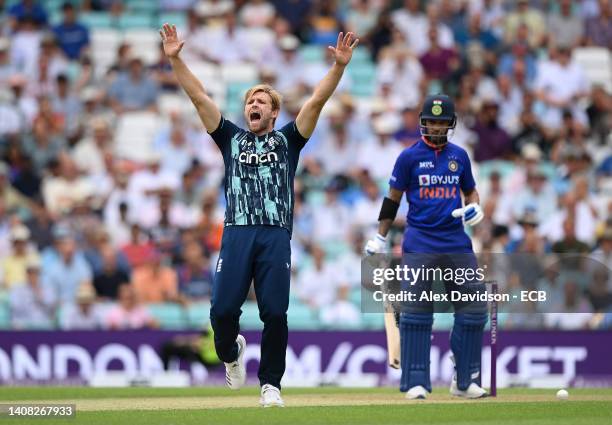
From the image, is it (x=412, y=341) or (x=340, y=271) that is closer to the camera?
(x=412, y=341)

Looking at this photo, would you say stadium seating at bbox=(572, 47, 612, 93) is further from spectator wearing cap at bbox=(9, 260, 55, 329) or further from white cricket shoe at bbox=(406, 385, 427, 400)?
white cricket shoe at bbox=(406, 385, 427, 400)

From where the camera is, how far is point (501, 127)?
20.7 meters

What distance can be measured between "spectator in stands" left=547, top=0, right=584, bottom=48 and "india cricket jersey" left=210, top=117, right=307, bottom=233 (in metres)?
13.1

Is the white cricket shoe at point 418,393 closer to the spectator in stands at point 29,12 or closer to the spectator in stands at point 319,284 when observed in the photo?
the spectator in stands at point 319,284

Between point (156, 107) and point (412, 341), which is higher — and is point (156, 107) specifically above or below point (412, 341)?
above

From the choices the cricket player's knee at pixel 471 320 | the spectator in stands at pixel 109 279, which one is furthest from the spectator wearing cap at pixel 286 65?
the cricket player's knee at pixel 471 320

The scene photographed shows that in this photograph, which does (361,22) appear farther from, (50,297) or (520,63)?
(50,297)

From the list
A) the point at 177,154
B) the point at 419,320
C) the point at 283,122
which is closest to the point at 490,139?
the point at 283,122

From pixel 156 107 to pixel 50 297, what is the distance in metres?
4.24

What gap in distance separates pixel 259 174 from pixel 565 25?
13596mm

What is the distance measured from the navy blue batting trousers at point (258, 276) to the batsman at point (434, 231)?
158 centimetres

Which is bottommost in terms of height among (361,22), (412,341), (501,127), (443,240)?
(412,341)

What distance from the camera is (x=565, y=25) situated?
896 inches

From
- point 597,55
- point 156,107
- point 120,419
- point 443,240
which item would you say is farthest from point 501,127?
point 120,419
